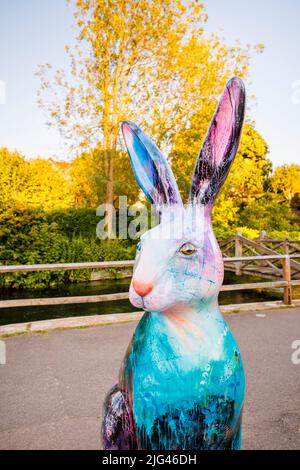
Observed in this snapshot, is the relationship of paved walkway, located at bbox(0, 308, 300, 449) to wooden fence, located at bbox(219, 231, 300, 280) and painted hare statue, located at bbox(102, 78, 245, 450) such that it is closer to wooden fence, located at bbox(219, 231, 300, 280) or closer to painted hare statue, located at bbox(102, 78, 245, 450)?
painted hare statue, located at bbox(102, 78, 245, 450)

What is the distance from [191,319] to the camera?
1284 millimetres

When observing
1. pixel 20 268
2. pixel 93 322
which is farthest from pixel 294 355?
pixel 20 268

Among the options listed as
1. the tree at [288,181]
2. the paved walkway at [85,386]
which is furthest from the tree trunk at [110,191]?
the tree at [288,181]

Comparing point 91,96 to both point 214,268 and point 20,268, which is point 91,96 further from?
point 214,268

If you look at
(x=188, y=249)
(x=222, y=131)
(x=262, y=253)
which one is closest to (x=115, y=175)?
(x=262, y=253)

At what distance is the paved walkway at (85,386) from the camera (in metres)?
2.32

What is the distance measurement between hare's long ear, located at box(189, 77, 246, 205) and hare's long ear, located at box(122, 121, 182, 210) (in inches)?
5.1

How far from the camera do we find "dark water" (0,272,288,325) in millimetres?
7250

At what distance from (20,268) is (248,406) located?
132 inches

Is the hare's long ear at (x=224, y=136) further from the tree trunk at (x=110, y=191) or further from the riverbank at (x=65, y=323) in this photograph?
the tree trunk at (x=110, y=191)

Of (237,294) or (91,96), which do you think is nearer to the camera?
(237,294)

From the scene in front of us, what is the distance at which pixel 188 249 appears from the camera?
1293 mm

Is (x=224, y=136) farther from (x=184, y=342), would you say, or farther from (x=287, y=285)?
(x=287, y=285)

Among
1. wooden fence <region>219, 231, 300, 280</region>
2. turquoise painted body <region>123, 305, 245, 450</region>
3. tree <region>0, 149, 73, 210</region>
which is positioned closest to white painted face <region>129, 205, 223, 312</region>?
turquoise painted body <region>123, 305, 245, 450</region>
